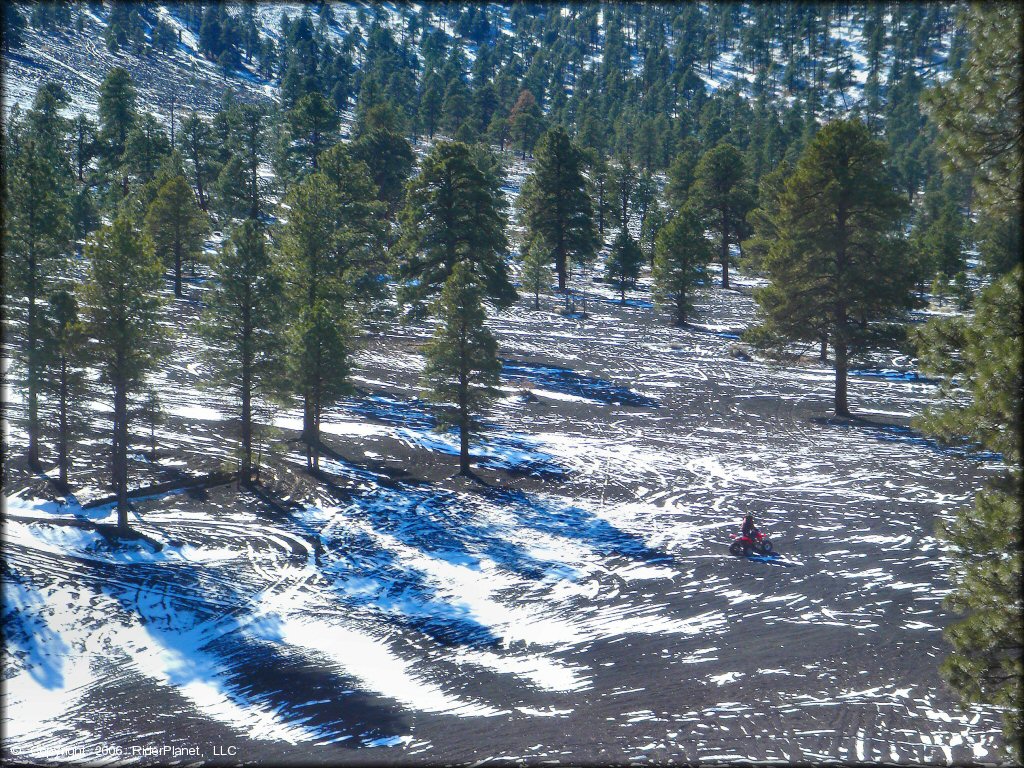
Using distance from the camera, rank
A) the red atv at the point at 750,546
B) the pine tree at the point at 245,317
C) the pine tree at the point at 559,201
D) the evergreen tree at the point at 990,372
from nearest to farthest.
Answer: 1. the evergreen tree at the point at 990,372
2. the red atv at the point at 750,546
3. the pine tree at the point at 245,317
4. the pine tree at the point at 559,201

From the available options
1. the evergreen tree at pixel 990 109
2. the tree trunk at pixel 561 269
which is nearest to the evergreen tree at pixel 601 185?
the tree trunk at pixel 561 269

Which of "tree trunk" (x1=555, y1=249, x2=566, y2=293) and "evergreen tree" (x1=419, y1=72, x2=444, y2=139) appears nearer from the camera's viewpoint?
"tree trunk" (x1=555, y1=249, x2=566, y2=293)

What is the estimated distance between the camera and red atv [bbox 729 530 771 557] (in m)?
22.8

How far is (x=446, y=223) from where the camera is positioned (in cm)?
4544

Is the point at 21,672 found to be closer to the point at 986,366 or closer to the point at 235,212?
the point at 986,366

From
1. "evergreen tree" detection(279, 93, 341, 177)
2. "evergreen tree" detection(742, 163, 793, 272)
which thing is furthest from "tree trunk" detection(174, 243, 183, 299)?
"evergreen tree" detection(742, 163, 793, 272)

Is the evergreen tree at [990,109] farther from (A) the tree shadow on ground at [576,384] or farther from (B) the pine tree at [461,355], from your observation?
(A) the tree shadow on ground at [576,384]

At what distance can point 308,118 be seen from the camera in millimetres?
63625

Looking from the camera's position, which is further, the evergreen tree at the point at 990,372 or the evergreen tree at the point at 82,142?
the evergreen tree at the point at 82,142

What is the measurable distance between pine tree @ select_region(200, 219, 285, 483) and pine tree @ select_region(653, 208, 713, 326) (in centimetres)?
3480

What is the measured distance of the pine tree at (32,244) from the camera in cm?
2570

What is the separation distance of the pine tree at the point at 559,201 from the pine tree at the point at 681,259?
8068 mm

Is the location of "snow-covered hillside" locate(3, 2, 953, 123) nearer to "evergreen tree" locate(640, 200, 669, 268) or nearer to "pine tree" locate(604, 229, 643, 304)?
"evergreen tree" locate(640, 200, 669, 268)

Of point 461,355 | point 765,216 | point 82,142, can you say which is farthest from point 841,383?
point 82,142
